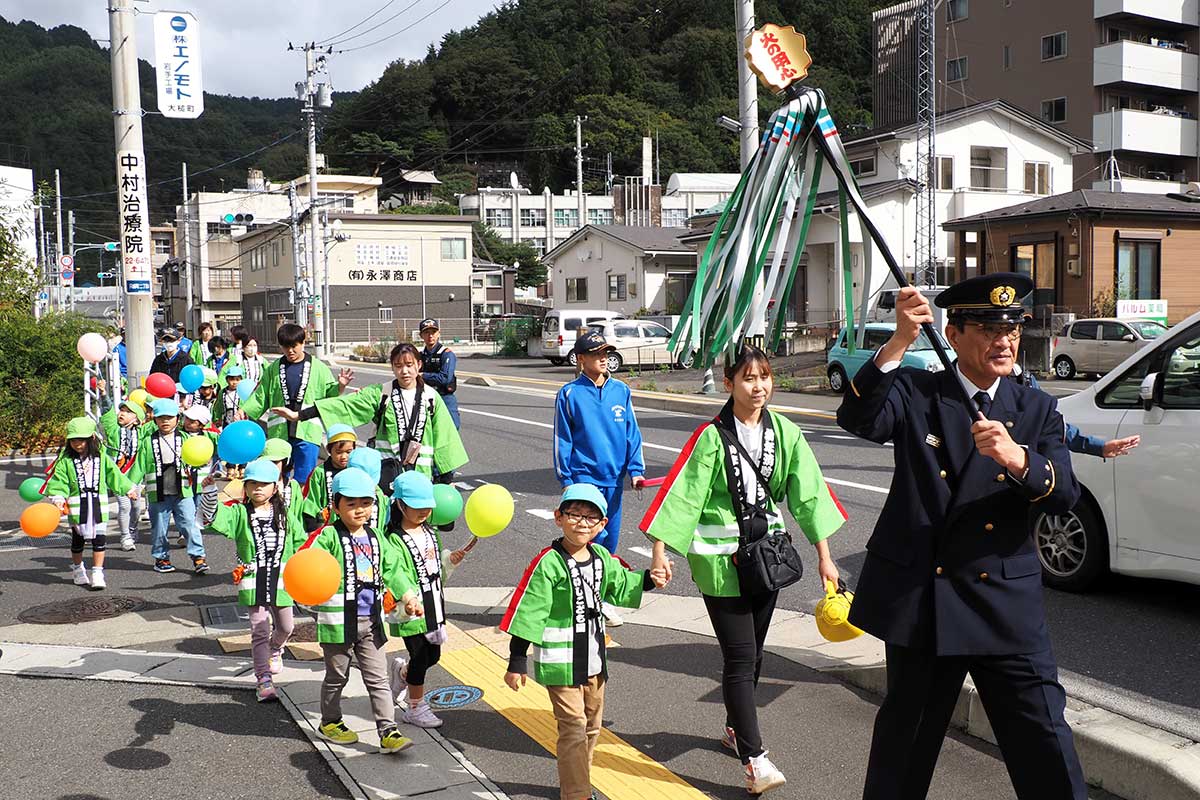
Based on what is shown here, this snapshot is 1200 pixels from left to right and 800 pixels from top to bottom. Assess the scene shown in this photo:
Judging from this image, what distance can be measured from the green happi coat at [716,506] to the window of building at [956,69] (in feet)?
170

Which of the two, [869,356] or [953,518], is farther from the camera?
[869,356]

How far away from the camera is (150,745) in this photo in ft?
15.8

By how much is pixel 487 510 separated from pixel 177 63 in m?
10.2

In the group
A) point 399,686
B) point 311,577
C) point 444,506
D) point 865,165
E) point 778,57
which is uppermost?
point 865,165

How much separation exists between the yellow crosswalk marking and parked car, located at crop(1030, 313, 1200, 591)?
284 centimetres

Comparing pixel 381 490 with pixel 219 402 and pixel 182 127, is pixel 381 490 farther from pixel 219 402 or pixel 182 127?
pixel 182 127

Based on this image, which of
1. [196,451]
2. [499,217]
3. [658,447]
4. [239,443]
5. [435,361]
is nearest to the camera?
[239,443]

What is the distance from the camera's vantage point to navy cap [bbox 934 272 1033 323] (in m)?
3.07

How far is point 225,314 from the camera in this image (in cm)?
7881

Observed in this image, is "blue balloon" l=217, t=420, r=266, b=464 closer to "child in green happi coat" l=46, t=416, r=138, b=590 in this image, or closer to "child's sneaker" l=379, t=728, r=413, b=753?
"child in green happi coat" l=46, t=416, r=138, b=590

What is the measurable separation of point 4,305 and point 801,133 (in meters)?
15.9

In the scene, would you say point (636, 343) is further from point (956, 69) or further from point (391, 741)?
point (391, 741)

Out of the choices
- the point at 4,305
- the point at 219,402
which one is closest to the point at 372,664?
the point at 219,402

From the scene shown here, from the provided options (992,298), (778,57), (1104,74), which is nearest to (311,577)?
(778,57)
